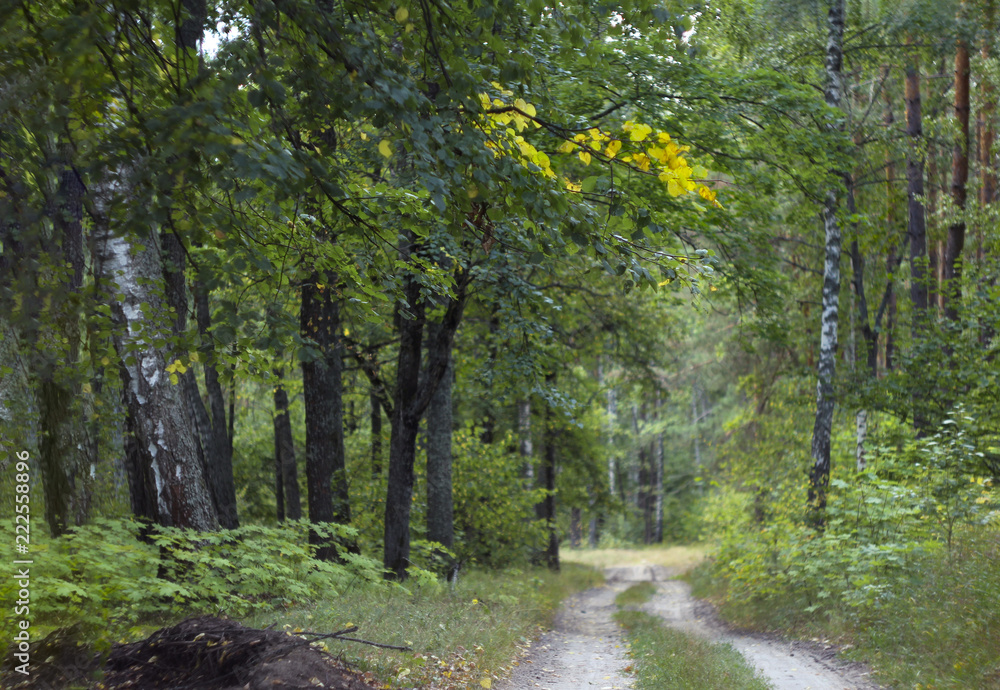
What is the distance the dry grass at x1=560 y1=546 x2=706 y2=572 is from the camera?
82.8 ft

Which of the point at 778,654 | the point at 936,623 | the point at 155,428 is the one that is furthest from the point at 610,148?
the point at 778,654

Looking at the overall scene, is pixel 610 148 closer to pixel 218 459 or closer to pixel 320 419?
pixel 320 419

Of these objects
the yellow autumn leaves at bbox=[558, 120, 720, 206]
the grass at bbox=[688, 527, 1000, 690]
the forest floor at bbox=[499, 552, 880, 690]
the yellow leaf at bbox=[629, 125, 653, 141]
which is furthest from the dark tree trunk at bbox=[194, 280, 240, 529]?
the grass at bbox=[688, 527, 1000, 690]

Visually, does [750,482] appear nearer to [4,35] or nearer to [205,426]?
[205,426]

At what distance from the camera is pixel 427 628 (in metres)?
7.00

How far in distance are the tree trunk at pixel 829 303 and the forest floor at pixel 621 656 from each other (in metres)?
2.73

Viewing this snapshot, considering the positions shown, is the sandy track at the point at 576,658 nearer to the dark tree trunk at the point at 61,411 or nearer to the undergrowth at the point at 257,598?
the undergrowth at the point at 257,598

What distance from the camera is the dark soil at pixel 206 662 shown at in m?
3.91

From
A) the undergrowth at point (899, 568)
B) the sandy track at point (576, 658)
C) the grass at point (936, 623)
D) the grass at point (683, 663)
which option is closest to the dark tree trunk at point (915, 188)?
the undergrowth at point (899, 568)

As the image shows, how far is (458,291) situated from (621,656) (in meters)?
5.37

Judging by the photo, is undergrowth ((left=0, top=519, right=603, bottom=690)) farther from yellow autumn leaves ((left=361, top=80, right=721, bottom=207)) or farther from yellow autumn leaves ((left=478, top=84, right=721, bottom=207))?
yellow autumn leaves ((left=478, top=84, right=721, bottom=207))

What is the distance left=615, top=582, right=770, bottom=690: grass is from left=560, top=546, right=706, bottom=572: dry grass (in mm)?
14764

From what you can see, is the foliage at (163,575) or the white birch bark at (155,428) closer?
the foliage at (163,575)

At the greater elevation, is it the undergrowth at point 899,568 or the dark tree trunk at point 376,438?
the dark tree trunk at point 376,438
